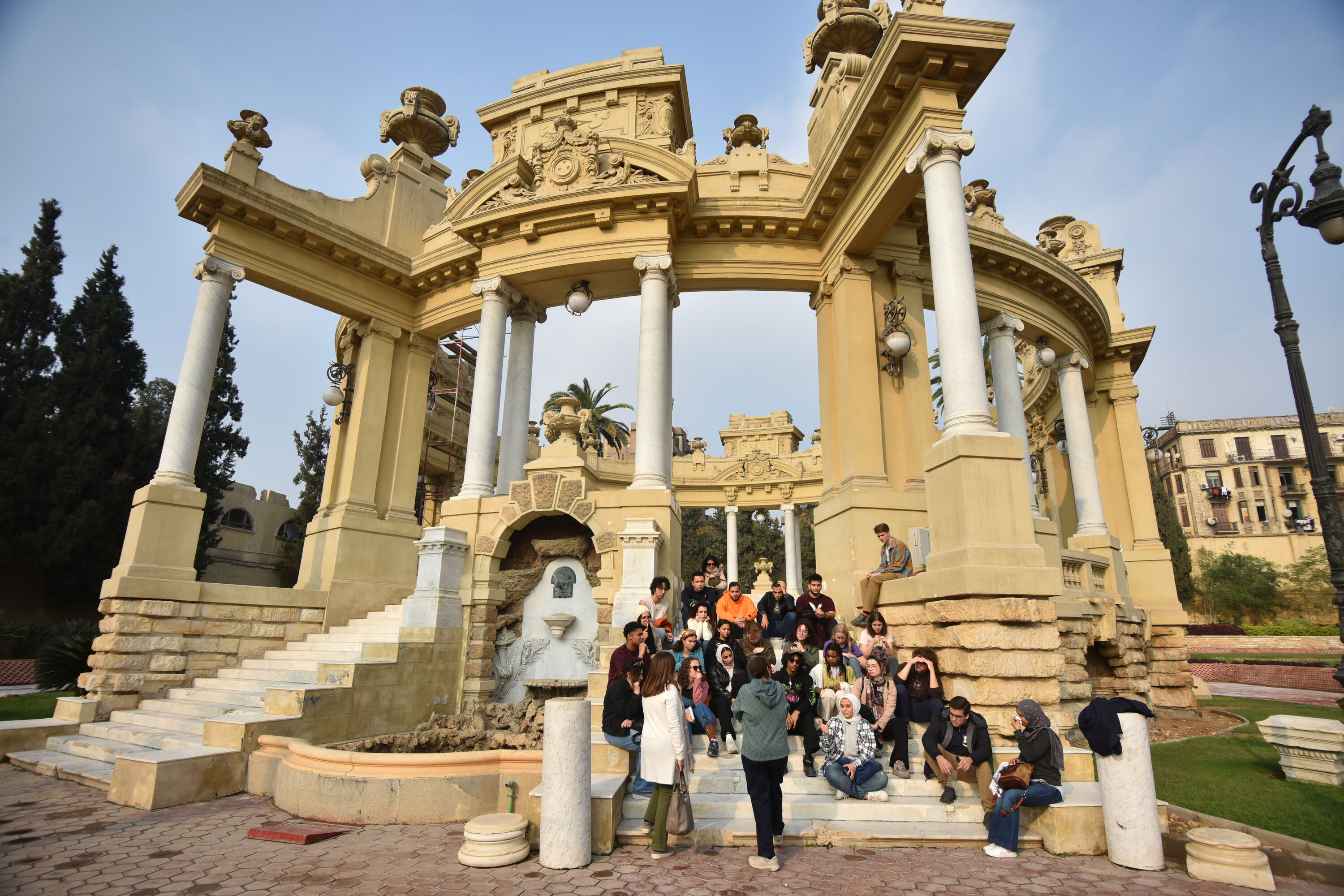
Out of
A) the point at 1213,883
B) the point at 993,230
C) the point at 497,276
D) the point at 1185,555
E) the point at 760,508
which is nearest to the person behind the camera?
the point at 1213,883

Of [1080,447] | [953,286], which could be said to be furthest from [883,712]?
[1080,447]

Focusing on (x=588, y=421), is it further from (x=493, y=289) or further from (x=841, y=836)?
(x=841, y=836)

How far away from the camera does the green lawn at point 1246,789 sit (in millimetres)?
5867

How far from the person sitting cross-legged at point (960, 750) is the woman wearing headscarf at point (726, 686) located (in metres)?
1.93

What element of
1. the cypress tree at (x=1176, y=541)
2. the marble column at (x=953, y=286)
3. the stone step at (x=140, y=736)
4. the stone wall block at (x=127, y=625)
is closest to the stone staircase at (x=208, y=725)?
the stone step at (x=140, y=736)

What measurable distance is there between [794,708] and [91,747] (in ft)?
30.7

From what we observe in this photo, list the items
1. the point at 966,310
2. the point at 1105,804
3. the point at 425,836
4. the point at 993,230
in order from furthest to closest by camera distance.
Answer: the point at 993,230, the point at 966,310, the point at 425,836, the point at 1105,804

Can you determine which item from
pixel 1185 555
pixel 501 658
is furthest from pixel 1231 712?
pixel 1185 555

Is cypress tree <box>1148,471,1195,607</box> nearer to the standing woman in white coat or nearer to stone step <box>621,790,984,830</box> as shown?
stone step <box>621,790,984,830</box>

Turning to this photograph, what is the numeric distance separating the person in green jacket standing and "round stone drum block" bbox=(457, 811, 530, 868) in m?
1.82

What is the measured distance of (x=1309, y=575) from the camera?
4172 centimetres

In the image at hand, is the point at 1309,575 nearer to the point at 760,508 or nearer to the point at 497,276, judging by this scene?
the point at 760,508

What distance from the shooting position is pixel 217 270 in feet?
42.3

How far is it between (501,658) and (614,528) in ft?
A: 10.3
